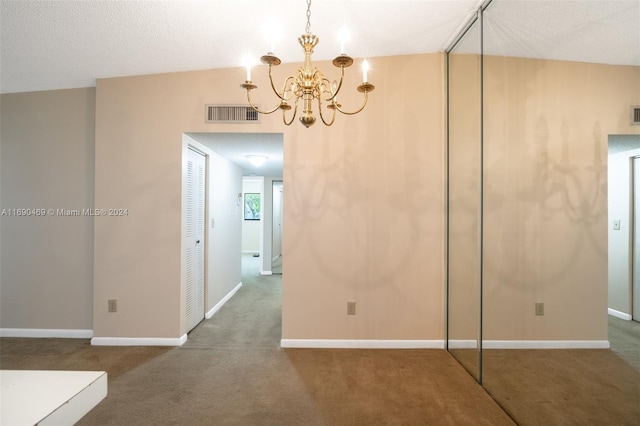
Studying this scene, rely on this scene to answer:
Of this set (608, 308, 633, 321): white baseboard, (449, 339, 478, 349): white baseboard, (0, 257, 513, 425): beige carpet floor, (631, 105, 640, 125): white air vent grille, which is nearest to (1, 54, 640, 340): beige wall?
(449, 339, 478, 349): white baseboard

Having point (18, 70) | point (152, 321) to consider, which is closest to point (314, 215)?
point (152, 321)

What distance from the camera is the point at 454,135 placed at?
294cm

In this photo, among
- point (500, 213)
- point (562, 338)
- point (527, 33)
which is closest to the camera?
point (562, 338)

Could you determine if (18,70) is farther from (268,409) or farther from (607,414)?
Answer: (607,414)

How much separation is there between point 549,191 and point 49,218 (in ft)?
14.8

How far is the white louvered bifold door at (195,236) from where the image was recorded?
3467mm

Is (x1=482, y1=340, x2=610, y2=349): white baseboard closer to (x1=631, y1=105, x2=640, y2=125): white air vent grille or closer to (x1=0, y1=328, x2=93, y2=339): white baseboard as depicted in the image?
(x1=631, y1=105, x2=640, y2=125): white air vent grille

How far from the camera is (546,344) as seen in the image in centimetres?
168

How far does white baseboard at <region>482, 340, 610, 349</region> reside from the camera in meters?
1.38

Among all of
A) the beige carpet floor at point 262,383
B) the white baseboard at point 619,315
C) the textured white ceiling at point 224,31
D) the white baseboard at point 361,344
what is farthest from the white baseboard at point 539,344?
the textured white ceiling at point 224,31

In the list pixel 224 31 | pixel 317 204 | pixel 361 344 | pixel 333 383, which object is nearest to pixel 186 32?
pixel 224 31

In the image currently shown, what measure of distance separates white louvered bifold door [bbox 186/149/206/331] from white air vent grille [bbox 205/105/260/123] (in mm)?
547

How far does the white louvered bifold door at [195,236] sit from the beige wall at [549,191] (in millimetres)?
2899

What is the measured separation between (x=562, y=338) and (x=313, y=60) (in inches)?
116
